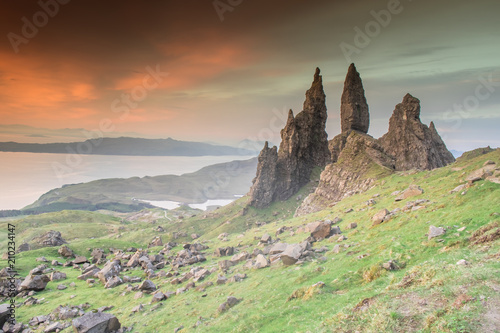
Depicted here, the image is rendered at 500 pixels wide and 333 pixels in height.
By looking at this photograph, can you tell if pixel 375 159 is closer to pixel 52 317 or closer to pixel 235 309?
pixel 235 309

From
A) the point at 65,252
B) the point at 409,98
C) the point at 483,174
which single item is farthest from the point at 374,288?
the point at 409,98

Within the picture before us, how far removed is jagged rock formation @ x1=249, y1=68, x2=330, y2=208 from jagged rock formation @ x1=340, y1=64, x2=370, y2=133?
2336 cm

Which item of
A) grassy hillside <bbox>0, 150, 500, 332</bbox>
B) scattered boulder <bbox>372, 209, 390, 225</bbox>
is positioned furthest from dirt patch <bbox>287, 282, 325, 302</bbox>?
scattered boulder <bbox>372, 209, 390, 225</bbox>

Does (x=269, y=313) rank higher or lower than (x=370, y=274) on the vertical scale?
lower

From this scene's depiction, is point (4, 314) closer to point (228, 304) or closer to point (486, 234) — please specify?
point (228, 304)

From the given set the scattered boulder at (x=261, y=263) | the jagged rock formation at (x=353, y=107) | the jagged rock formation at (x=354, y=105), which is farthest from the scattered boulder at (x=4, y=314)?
the jagged rock formation at (x=354, y=105)

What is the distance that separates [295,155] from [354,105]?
37.0 metres

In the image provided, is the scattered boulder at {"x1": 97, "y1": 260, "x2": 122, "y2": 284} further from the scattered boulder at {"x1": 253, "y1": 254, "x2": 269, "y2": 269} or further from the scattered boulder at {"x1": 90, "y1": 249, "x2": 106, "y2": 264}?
the scattered boulder at {"x1": 253, "y1": 254, "x2": 269, "y2": 269}

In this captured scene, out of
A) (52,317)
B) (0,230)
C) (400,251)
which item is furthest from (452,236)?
(0,230)

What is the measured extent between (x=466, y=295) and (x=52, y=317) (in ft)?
142

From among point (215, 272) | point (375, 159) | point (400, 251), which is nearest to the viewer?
point (400, 251)

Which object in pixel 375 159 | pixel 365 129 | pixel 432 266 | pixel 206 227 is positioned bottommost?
pixel 206 227

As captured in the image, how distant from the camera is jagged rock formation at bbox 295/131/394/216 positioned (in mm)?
80625

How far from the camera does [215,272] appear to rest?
1631 inches
